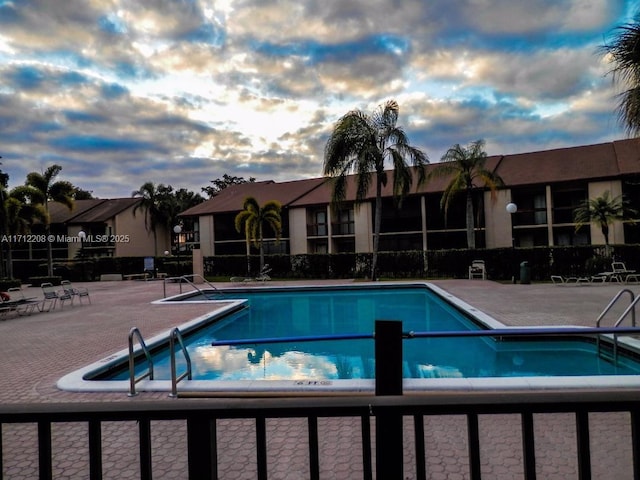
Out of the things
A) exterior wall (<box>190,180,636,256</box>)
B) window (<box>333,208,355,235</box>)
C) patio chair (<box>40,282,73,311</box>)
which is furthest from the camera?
window (<box>333,208,355,235</box>)

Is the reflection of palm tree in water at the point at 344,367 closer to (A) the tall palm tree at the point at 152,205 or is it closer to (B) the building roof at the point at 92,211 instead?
(A) the tall palm tree at the point at 152,205

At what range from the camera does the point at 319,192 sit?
36406mm

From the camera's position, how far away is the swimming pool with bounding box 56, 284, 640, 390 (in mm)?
6043

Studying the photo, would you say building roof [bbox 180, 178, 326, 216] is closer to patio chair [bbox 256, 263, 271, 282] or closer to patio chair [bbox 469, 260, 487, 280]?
patio chair [bbox 256, 263, 271, 282]

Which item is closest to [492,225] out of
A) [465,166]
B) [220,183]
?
[465,166]

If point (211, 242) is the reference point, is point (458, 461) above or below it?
below

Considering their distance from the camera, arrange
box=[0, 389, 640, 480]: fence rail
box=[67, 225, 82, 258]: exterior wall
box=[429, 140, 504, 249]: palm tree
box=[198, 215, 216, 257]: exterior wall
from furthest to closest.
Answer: box=[67, 225, 82, 258]: exterior wall, box=[198, 215, 216, 257]: exterior wall, box=[429, 140, 504, 249]: palm tree, box=[0, 389, 640, 480]: fence rail

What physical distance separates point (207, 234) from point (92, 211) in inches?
610

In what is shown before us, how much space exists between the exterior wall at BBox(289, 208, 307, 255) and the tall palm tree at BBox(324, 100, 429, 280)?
43.7ft

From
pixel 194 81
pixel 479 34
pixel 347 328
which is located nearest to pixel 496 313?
pixel 347 328

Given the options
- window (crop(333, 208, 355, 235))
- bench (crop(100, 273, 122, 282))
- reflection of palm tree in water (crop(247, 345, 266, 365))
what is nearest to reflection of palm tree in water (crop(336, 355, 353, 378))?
reflection of palm tree in water (crop(247, 345, 266, 365))

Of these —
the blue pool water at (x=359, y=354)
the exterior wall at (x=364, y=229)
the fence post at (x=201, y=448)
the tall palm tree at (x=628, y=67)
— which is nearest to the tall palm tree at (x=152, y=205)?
the exterior wall at (x=364, y=229)

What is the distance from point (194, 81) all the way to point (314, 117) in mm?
8735

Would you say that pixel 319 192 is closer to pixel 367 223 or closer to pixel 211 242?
pixel 367 223
